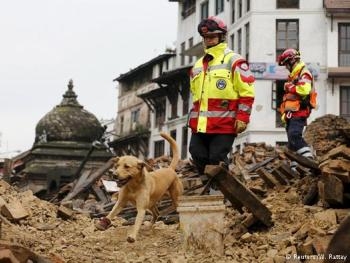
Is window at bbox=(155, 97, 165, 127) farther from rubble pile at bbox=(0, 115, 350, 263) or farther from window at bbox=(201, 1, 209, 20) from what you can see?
rubble pile at bbox=(0, 115, 350, 263)

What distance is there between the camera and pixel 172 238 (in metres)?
7.61

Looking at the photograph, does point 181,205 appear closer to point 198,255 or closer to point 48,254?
point 198,255

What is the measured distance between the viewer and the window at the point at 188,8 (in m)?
49.3

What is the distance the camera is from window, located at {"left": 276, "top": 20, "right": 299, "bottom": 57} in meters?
38.5

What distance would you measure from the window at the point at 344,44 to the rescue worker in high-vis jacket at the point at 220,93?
31698 mm

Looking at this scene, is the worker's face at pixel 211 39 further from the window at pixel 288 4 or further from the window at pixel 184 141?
the window at pixel 184 141

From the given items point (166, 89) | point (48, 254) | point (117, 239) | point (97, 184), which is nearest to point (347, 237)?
point (48, 254)

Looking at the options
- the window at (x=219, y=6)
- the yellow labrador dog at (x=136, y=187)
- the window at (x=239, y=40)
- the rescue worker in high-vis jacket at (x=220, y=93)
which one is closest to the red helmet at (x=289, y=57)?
the rescue worker in high-vis jacket at (x=220, y=93)

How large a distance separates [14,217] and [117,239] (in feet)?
5.31

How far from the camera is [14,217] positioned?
8.34 metres

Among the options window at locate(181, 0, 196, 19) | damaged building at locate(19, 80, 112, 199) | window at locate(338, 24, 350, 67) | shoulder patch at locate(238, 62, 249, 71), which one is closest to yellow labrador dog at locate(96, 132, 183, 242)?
shoulder patch at locate(238, 62, 249, 71)

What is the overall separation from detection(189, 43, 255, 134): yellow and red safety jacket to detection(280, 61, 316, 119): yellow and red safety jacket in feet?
7.65

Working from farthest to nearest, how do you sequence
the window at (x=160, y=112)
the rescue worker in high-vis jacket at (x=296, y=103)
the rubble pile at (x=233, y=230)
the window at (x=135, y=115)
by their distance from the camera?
the window at (x=135, y=115) < the window at (x=160, y=112) < the rescue worker in high-vis jacket at (x=296, y=103) < the rubble pile at (x=233, y=230)

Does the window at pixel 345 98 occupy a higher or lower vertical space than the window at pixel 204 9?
lower
